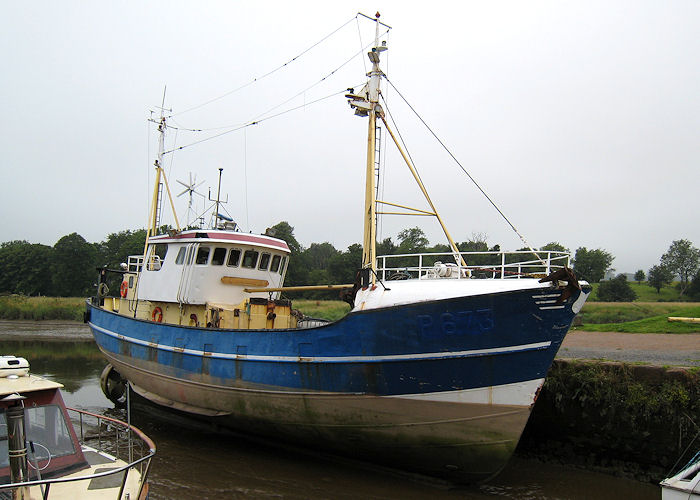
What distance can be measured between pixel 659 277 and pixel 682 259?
39.2ft

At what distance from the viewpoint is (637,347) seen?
1480cm

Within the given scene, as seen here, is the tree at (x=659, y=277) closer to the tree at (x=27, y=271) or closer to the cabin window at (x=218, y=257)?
the cabin window at (x=218, y=257)

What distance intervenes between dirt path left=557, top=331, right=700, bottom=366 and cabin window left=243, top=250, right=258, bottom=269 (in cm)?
901

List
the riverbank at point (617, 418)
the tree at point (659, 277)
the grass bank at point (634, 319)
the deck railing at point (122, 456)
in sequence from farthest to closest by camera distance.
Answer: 1. the tree at point (659, 277)
2. the grass bank at point (634, 319)
3. the riverbank at point (617, 418)
4. the deck railing at point (122, 456)

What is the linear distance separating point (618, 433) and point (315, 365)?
6049 mm

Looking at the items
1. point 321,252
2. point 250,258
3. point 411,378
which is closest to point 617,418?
point 411,378

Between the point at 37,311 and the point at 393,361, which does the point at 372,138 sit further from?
the point at 37,311

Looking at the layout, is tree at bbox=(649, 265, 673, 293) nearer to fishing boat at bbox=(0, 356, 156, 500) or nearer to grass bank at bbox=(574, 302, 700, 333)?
grass bank at bbox=(574, 302, 700, 333)

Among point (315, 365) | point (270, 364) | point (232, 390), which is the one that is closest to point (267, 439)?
point (232, 390)

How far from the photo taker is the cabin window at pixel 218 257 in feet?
41.8

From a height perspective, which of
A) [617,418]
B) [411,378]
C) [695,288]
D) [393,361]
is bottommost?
[617,418]

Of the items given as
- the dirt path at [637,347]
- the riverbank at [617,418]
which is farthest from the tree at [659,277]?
the riverbank at [617,418]

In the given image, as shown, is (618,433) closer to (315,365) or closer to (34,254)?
(315,365)

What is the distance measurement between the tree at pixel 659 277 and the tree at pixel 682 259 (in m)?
4.69
